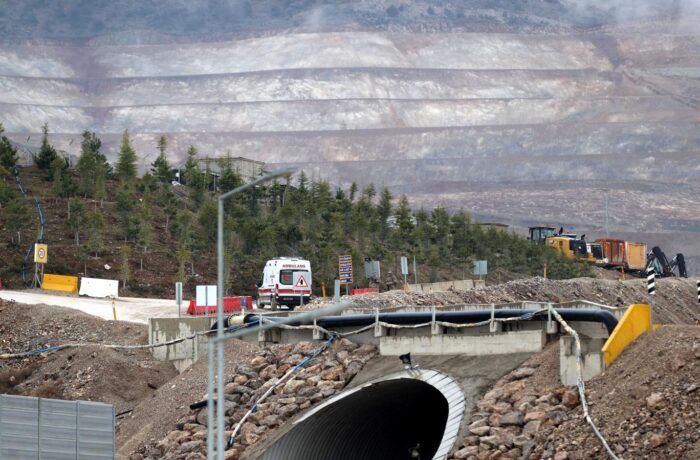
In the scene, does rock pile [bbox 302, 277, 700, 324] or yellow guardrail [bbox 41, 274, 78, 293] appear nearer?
rock pile [bbox 302, 277, 700, 324]

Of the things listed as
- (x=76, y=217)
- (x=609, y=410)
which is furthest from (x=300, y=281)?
(x=609, y=410)

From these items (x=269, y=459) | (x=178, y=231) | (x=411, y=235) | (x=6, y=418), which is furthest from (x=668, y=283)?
(x=6, y=418)

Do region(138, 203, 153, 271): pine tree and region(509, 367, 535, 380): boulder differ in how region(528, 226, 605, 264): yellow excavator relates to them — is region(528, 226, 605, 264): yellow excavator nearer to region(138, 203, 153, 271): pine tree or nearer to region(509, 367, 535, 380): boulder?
region(138, 203, 153, 271): pine tree

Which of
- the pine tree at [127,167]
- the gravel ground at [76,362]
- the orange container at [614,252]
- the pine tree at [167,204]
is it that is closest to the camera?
the gravel ground at [76,362]

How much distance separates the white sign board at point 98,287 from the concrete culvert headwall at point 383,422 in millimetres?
29822

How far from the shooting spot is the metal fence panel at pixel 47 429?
27250 mm

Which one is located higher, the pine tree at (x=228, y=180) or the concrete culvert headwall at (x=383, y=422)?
the pine tree at (x=228, y=180)

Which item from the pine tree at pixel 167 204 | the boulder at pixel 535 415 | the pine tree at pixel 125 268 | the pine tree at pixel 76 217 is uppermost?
the pine tree at pixel 167 204

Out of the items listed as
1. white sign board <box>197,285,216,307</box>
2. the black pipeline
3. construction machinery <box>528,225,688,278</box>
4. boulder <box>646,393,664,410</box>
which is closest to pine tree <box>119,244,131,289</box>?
white sign board <box>197,285,216,307</box>

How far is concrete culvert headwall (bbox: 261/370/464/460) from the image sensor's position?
33938 mm

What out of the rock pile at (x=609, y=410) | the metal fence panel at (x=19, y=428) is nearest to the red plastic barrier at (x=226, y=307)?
the rock pile at (x=609, y=410)

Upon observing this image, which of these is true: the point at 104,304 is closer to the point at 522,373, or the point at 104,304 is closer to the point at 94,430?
the point at 522,373

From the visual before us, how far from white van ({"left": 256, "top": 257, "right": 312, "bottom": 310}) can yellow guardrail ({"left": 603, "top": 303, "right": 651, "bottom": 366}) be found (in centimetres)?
3083

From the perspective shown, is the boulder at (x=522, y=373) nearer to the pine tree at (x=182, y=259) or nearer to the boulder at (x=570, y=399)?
the boulder at (x=570, y=399)
